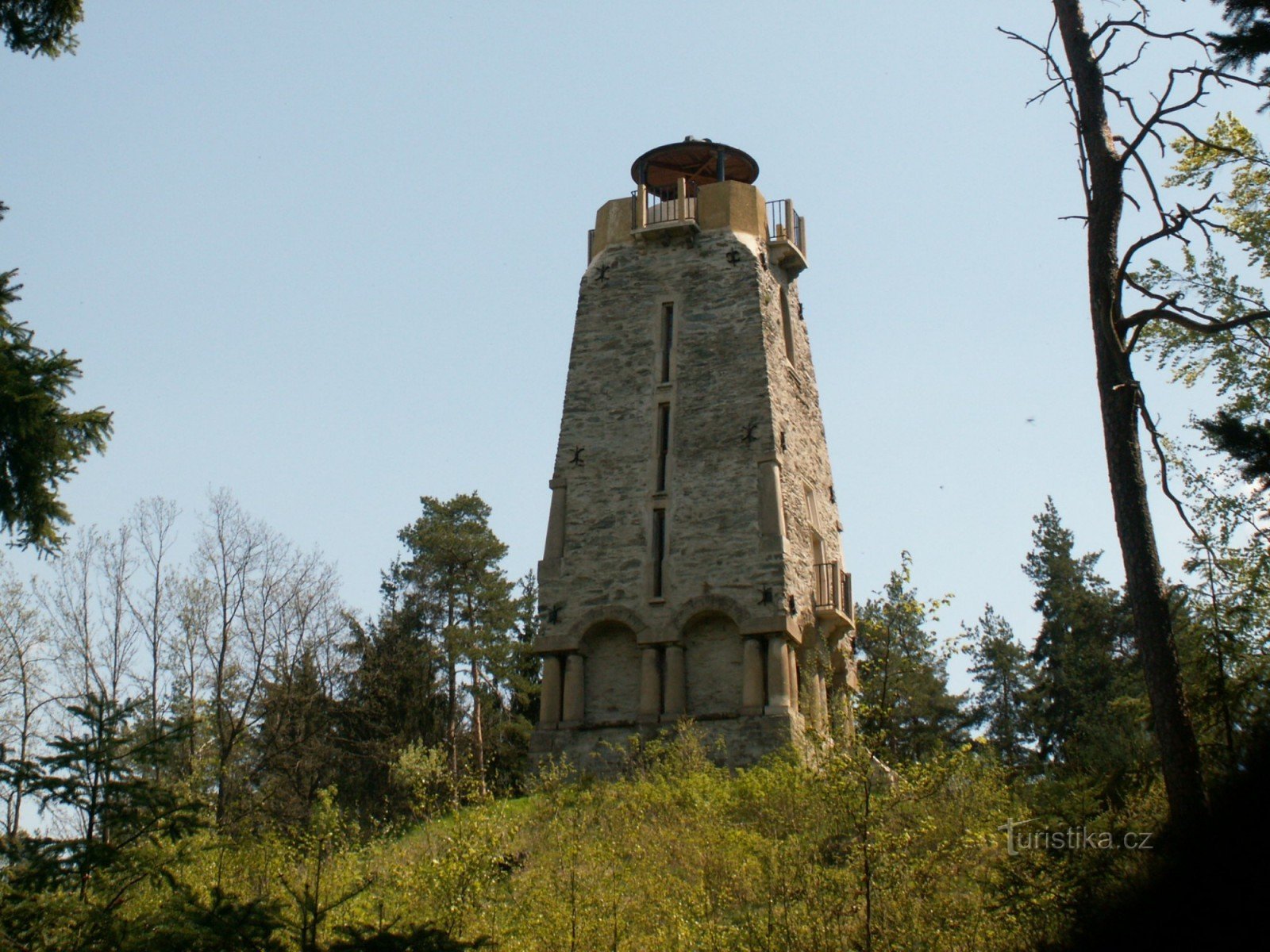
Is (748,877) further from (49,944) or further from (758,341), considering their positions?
(758,341)

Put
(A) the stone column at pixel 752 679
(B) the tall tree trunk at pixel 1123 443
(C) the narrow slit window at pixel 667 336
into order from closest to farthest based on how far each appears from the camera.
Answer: (B) the tall tree trunk at pixel 1123 443, (A) the stone column at pixel 752 679, (C) the narrow slit window at pixel 667 336

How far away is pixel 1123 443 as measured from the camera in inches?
372

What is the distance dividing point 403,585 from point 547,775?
1639 cm

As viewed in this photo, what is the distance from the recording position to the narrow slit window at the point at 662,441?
21.0m

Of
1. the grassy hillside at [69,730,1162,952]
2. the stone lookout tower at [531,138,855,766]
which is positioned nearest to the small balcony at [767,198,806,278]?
the stone lookout tower at [531,138,855,766]

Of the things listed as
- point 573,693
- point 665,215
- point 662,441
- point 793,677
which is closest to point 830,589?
point 793,677

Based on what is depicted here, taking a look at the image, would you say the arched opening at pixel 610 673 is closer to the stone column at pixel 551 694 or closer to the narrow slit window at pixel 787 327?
the stone column at pixel 551 694

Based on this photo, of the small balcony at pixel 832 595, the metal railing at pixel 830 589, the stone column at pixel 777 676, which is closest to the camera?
the stone column at pixel 777 676

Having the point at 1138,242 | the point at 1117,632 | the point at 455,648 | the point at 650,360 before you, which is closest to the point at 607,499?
the point at 650,360

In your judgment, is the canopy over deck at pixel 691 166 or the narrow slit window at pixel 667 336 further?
the canopy over deck at pixel 691 166

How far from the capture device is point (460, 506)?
110 ft

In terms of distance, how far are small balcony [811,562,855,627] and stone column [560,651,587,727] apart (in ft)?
13.3

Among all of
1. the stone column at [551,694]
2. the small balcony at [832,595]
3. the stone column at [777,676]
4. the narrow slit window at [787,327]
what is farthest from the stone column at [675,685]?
the narrow slit window at [787,327]

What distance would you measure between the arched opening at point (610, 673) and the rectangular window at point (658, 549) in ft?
2.75
